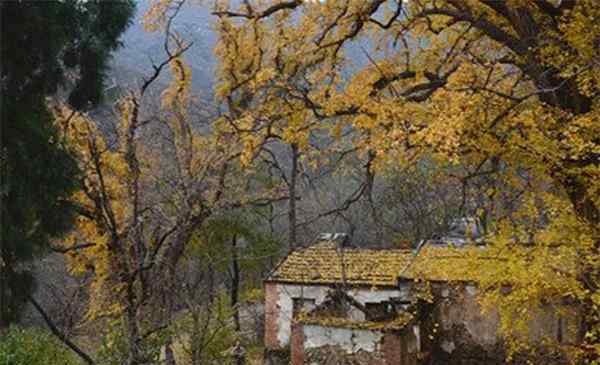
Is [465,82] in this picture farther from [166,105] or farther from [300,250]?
[300,250]

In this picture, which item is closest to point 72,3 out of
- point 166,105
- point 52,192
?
point 52,192

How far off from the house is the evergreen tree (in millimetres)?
5746

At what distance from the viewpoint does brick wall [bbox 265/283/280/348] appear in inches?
843

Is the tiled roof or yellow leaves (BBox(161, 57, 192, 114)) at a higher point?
yellow leaves (BBox(161, 57, 192, 114))

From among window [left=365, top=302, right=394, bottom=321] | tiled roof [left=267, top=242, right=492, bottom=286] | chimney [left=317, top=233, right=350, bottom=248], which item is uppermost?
chimney [left=317, top=233, right=350, bottom=248]

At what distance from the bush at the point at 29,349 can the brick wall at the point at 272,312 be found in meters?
10.2

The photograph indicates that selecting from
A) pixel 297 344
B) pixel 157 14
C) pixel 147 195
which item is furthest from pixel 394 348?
pixel 157 14

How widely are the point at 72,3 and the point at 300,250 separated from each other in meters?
14.5

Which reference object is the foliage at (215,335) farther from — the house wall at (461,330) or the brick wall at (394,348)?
the house wall at (461,330)

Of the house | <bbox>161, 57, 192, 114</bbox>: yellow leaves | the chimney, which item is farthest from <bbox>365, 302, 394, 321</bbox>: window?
<bbox>161, 57, 192, 114</bbox>: yellow leaves

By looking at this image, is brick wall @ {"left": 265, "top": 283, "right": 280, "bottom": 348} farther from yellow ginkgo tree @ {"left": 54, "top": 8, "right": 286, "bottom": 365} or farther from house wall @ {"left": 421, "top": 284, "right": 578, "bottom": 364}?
house wall @ {"left": 421, "top": 284, "right": 578, "bottom": 364}

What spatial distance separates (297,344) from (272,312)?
6.73 m

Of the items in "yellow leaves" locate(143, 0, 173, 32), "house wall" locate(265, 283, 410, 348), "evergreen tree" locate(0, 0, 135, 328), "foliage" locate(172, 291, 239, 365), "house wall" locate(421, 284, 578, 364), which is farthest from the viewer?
"house wall" locate(265, 283, 410, 348)

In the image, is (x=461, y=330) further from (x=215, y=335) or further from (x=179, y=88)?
(x=179, y=88)
